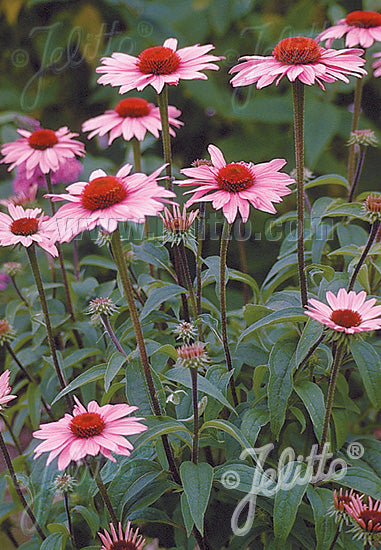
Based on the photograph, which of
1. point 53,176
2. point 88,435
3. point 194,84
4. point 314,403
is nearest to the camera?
point 88,435

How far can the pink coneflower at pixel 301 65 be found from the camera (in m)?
0.59

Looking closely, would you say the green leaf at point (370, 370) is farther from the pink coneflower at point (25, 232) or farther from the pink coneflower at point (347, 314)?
the pink coneflower at point (25, 232)

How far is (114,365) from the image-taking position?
25.0 inches

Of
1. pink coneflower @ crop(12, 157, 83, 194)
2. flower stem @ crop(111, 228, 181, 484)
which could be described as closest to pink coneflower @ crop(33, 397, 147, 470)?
flower stem @ crop(111, 228, 181, 484)

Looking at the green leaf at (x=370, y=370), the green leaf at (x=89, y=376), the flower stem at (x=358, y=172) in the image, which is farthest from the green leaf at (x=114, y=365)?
the flower stem at (x=358, y=172)

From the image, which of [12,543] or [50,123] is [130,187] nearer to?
[12,543]

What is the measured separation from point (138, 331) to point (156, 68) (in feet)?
0.90

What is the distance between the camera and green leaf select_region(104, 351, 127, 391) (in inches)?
24.3

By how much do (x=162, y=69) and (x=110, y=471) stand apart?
15.6 inches

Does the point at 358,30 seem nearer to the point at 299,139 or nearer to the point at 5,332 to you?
the point at 299,139

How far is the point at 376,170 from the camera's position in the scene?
5.05ft

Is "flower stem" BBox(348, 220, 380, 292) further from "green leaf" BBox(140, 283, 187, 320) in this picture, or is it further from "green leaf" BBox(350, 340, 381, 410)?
"green leaf" BBox(140, 283, 187, 320)

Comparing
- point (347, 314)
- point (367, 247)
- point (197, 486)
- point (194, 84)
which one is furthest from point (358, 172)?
point (194, 84)

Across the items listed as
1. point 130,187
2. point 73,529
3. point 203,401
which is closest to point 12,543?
point 73,529
